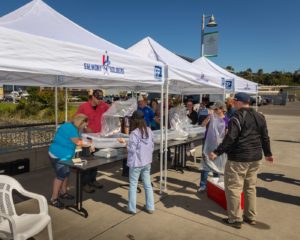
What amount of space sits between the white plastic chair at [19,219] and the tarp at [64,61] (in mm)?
1279

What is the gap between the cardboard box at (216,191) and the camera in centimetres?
442

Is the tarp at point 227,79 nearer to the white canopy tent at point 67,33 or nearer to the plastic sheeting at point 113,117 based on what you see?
the plastic sheeting at point 113,117

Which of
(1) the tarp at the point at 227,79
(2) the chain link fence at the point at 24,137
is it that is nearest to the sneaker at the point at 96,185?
(2) the chain link fence at the point at 24,137

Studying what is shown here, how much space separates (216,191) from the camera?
15.1 feet

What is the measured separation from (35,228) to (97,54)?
6.77 feet

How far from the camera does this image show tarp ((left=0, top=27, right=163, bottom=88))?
2660mm

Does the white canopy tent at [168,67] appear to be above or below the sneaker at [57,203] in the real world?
above

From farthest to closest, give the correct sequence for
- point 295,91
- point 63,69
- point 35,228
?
1. point 295,91
2. point 63,69
3. point 35,228

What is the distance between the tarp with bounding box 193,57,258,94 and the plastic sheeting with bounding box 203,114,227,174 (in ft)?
6.66

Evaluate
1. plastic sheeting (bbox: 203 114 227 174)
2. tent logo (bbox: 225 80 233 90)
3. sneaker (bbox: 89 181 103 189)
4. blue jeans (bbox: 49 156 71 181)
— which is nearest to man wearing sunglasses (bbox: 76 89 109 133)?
sneaker (bbox: 89 181 103 189)

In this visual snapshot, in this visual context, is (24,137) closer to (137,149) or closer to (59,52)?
(137,149)

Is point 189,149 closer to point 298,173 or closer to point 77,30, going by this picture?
point 298,173

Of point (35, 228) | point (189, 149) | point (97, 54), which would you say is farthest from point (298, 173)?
point (35, 228)

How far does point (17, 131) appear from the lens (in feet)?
19.8
